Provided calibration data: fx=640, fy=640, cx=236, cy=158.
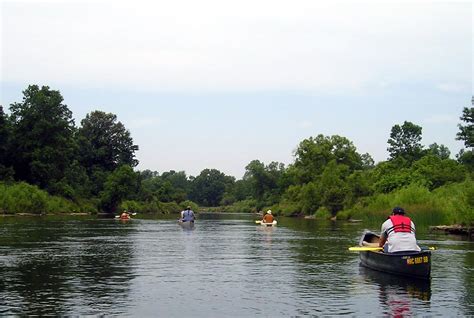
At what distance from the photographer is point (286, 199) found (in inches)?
5561

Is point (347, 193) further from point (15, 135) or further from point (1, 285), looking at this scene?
point (1, 285)

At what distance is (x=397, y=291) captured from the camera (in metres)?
21.2

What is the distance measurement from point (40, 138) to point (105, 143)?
37.7 metres

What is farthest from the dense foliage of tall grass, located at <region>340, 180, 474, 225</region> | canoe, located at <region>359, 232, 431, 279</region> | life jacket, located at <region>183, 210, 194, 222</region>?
canoe, located at <region>359, 232, 431, 279</region>

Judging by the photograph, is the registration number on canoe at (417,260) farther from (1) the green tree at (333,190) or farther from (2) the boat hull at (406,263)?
(1) the green tree at (333,190)

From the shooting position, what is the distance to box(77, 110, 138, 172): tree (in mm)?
150625

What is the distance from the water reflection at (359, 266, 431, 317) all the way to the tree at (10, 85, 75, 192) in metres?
97.5

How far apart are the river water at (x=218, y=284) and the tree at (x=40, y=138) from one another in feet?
267

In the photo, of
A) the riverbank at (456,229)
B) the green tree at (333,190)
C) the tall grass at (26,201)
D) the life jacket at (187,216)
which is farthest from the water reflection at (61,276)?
the green tree at (333,190)

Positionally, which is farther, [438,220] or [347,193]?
[347,193]

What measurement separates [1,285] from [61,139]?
331 ft

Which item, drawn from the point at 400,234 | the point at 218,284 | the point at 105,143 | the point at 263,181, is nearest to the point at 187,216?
the point at 400,234

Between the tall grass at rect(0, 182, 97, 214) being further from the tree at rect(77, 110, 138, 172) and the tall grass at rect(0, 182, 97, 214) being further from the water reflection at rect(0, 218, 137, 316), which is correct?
the water reflection at rect(0, 218, 137, 316)

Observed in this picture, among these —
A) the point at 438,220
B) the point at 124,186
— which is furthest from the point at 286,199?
the point at 438,220
